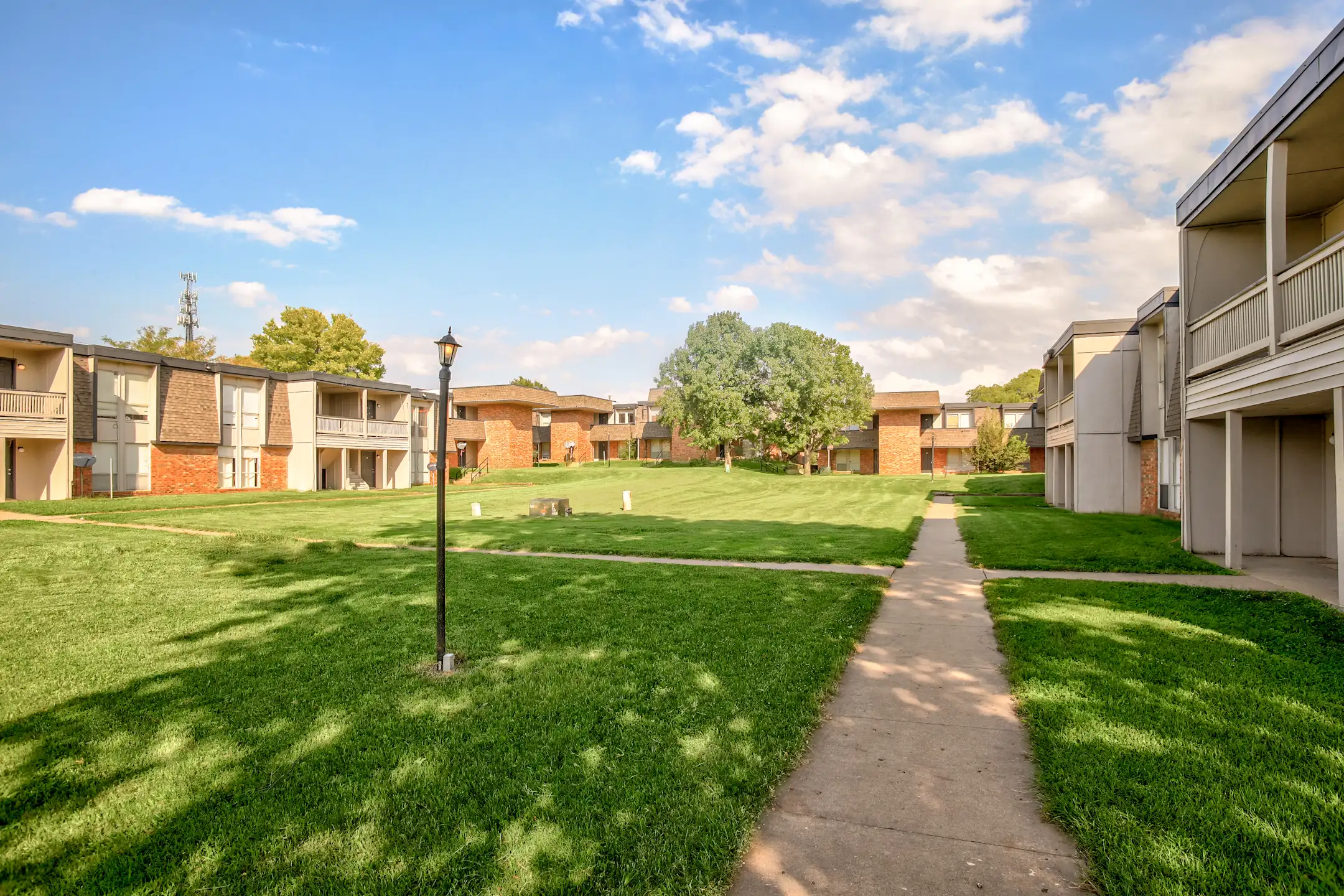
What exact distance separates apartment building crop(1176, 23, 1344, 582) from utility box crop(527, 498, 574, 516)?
608 inches

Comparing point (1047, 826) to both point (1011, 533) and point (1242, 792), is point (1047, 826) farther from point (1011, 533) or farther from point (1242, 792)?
point (1011, 533)

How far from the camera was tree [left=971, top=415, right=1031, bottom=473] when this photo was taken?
39.8 meters

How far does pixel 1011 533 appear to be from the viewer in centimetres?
1437

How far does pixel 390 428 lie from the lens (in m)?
36.7

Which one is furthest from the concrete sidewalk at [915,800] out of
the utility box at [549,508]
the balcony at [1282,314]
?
the utility box at [549,508]

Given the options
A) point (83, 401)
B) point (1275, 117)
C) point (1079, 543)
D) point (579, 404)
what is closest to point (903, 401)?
point (579, 404)

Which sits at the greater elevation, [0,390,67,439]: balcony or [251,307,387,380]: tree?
[251,307,387,380]: tree

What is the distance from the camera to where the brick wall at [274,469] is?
1244 inches

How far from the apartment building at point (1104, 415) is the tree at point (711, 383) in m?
24.9

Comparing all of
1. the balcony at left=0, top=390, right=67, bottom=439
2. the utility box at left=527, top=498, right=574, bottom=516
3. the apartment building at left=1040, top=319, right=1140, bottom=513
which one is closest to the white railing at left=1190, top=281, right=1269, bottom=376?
the apartment building at left=1040, top=319, right=1140, bottom=513

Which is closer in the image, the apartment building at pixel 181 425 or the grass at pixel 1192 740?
the grass at pixel 1192 740

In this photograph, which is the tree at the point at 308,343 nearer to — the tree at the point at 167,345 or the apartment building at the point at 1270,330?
the tree at the point at 167,345

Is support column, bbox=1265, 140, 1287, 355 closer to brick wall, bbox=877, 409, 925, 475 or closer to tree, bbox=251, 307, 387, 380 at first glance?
brick wall, bbox=877, 409, 925, 475

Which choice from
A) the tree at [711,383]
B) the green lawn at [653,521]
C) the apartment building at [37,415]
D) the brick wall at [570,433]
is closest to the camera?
the green lawn at [653,521]
